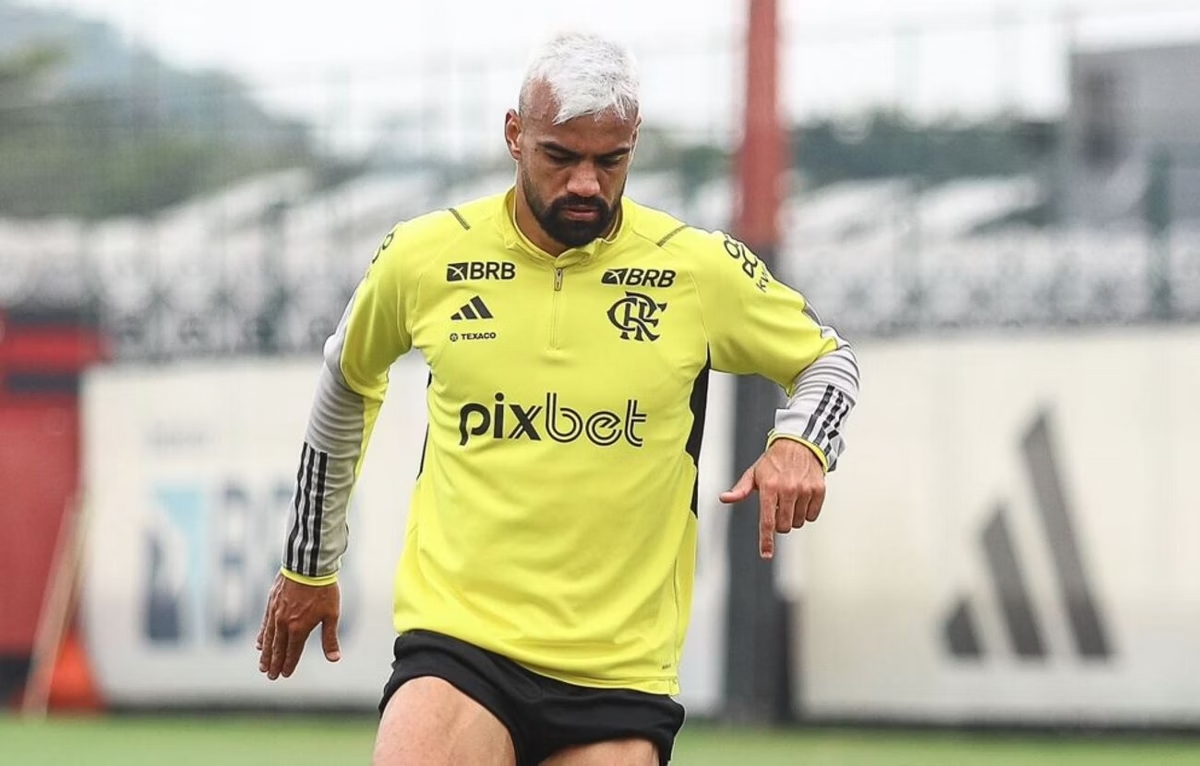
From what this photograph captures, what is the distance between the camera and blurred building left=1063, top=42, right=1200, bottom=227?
13.4 m

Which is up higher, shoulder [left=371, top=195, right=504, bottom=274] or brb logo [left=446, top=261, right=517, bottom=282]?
shoulder [left=371, top=195, right=504, bottom=274]

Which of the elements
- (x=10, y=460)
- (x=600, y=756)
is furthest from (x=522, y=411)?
(x=10, y=460)

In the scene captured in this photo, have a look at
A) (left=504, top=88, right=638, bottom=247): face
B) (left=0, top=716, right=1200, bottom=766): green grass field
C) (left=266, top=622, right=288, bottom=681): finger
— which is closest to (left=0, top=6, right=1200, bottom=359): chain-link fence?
(left=0, top=716, right=1200, bottom=766): green grass field

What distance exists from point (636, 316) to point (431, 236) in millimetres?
461

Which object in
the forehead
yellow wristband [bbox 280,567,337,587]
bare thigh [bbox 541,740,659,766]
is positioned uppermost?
the forehead

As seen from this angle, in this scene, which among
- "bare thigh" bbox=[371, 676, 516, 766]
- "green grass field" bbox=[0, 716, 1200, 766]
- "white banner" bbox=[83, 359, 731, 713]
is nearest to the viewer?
"bare thigh" bbox=[371, 676, 516, 766]

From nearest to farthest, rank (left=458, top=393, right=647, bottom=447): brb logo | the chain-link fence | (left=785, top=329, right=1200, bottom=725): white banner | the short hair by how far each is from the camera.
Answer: the short hair, (left=458, top=393, right=647, bottom=447): brb logo, (left=785, top=329, right=1200, bottom=725): white banner, the chain-link fence

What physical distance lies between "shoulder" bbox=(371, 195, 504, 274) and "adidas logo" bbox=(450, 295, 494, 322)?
0.40 feet

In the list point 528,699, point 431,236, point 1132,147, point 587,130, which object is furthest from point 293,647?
point 1132,147

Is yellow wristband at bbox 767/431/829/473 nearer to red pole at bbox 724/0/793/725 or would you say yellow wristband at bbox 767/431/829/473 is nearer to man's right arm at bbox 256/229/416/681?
man's right arm at bbox 256/229/416/681

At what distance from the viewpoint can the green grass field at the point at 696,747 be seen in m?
12.2

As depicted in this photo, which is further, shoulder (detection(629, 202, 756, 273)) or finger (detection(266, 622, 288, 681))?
finger (detection(266, 622, 288, 681))

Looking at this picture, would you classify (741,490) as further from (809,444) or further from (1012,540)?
(1012,540)

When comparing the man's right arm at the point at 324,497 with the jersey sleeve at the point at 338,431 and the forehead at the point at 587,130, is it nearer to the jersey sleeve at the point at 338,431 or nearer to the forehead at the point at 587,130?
the jersey sleeve at the point at 338,431
